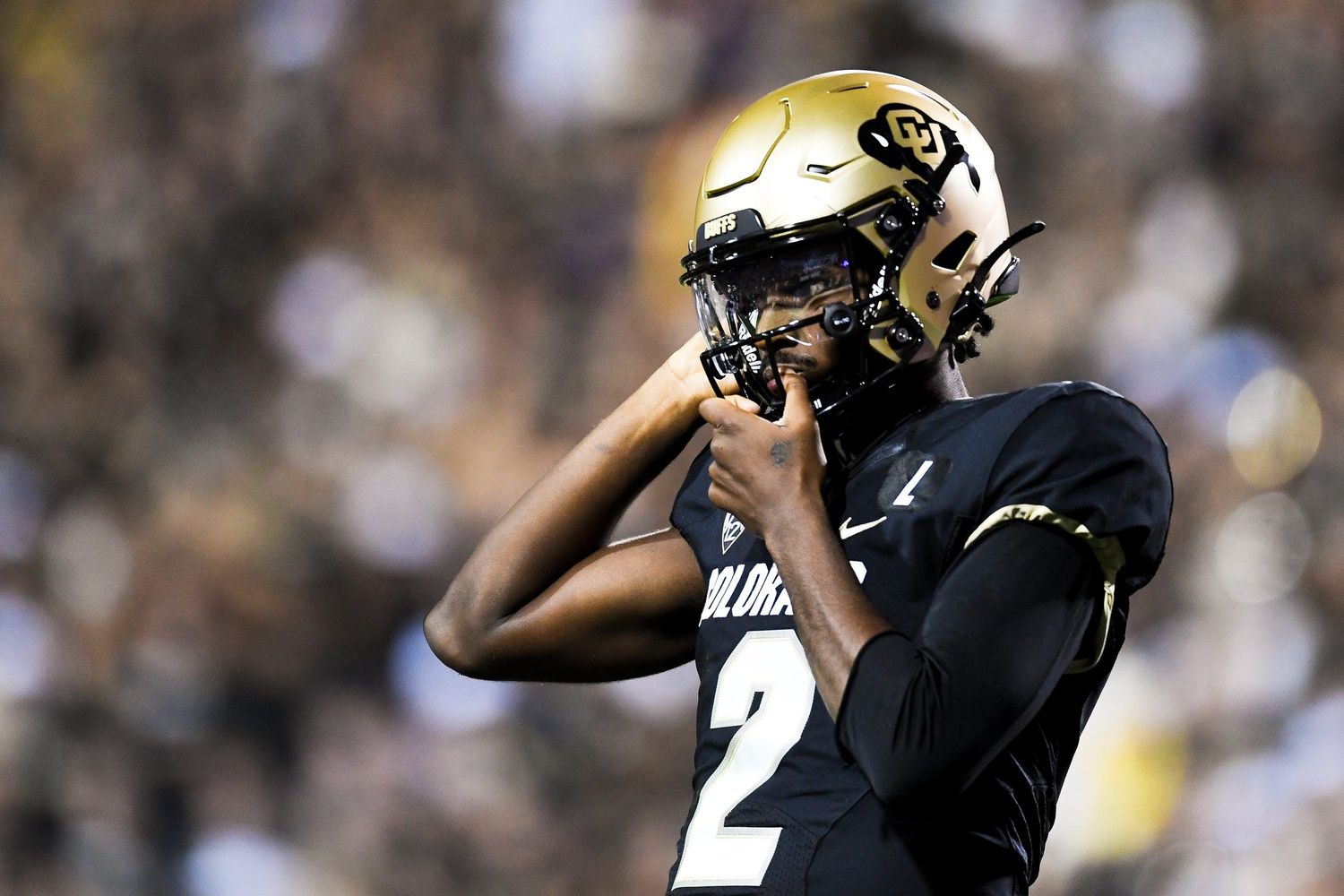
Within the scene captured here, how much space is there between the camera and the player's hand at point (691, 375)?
158 centimetres

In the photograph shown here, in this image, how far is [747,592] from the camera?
4.21 feet

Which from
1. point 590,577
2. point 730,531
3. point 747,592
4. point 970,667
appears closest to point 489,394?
point 590,577

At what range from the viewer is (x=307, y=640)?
3.15 metres

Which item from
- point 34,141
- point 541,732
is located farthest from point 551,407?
point 34,141

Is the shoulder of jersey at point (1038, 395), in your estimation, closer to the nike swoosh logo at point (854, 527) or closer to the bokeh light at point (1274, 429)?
the nike swoosh logo at point (854, 527)

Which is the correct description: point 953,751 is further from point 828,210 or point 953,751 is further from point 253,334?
point 253,334

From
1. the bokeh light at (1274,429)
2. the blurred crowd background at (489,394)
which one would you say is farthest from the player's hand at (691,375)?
the bokeh light at (1274,429)

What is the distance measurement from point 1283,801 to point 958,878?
2169mm

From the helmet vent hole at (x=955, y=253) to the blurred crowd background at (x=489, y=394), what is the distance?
1.74 m

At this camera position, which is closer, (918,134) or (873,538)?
(873,538)

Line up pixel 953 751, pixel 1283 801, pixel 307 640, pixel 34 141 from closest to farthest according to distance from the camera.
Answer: pixel 953 751 < pixel 1283 801 < pixel 307 640 < pixel 34 141

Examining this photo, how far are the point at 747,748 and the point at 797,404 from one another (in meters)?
0.29

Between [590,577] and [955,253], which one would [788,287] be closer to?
[955,253]

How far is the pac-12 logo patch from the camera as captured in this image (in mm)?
1367
